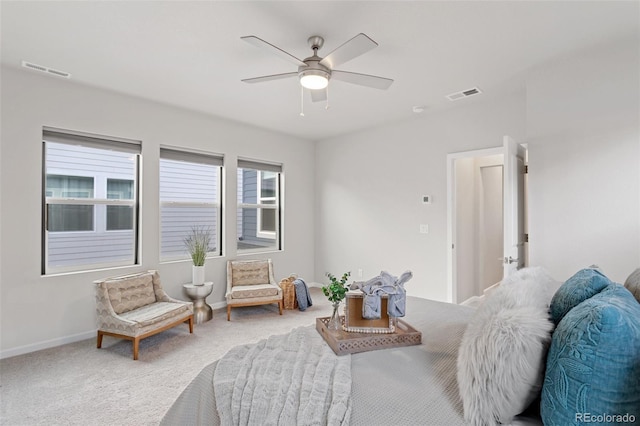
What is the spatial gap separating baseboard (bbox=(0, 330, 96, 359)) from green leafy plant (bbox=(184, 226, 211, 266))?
128cm

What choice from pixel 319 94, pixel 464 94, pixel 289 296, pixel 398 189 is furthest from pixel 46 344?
pixel 464 94

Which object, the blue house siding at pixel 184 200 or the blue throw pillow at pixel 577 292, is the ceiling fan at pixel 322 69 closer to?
the blue throw pillow at pixel 577 292

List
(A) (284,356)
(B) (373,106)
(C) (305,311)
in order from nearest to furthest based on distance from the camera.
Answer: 1. (A) (284,356)
2. (B) (373,106)
3. (C) (305,311)

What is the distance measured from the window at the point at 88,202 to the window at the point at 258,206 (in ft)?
4.88

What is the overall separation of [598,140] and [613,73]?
0.54 metres

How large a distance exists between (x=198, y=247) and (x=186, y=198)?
0.79 meters

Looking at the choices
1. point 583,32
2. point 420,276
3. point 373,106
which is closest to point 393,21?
point 583,32

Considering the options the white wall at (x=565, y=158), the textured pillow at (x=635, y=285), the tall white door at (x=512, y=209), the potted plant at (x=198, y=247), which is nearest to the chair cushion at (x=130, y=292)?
the potted plant at (x=198, y=247)

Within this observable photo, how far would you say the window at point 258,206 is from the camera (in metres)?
4.98

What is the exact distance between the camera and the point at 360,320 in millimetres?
1696

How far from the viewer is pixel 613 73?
2.63 metres

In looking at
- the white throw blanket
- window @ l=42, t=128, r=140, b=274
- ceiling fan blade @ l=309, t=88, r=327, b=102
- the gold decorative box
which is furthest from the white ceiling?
the white throw blanket

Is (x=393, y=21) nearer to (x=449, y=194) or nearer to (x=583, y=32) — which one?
(x=583, y=32)

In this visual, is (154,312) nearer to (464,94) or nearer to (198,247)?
(198,247)
